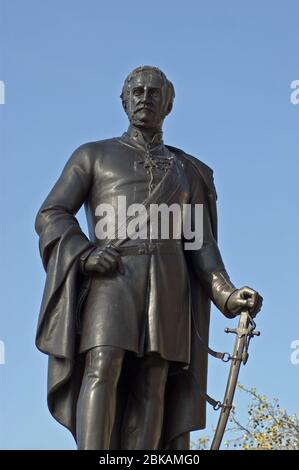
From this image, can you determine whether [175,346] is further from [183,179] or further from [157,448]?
[183,179]

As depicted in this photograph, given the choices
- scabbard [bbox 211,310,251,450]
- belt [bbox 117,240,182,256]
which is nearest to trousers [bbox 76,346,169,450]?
scabbard [bbox 211,310,251,450]

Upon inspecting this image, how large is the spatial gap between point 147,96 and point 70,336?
7.14 ft

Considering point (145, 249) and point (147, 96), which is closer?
point (145, 249)

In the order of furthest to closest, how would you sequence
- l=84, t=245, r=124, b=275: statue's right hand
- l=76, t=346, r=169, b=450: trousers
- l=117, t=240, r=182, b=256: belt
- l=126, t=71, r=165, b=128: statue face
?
1. l=126, t=71, r=165, b=128: statue face
2. l=117, t=240, r=182, b=256: belt
3. l=84, t=245, r=124, b=275: statue's right hand
4. l=76, t=346, r=169, b=450: trousers

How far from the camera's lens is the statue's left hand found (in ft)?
33.6

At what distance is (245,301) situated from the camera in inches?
404

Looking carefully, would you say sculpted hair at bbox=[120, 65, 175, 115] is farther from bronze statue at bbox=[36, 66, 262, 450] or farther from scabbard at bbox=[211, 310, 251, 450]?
scabbard at bbox=[211, 310, 251, 450]

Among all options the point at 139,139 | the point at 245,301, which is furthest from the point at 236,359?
the point at 139,139

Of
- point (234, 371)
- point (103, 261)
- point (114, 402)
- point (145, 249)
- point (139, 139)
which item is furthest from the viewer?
point (139, 139)

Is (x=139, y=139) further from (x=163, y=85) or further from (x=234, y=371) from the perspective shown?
(x=234, y=371)

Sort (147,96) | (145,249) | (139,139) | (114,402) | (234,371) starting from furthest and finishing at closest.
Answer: (139,139) → (147,96) → (145,249) → (234,371) → (114,402)

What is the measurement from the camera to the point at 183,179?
10891 mm

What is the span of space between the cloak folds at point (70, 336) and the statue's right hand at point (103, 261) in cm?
9

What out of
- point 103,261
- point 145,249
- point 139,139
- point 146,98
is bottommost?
point 103,261
